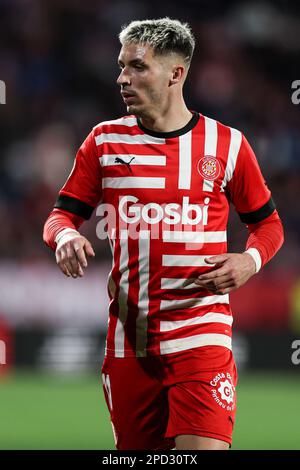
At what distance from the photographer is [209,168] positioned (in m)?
4.62

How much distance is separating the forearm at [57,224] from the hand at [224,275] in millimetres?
632

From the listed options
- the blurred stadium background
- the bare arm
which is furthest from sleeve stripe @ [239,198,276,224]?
the blurred stadium background

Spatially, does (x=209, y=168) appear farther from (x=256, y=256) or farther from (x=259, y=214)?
(x=256, y=256)

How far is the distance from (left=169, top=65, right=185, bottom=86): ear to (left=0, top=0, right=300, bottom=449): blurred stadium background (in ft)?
12.8

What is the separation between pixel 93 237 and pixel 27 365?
5.72ft

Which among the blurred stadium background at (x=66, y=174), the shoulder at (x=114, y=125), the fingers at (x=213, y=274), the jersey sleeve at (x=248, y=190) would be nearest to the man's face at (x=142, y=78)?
the shoulder at (x=114, y=125)

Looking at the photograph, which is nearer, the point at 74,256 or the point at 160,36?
the point at 74,256

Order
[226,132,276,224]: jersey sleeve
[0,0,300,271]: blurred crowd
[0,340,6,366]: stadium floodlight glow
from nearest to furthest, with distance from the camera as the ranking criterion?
[226,132,276,224]: jersey sleeve, [0,340,6,366]: stadium floodlight glow, [0,0,300,271]: blurred crowd

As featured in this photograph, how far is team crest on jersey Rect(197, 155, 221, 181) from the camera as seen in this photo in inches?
181

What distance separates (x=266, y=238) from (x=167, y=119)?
2.22 feet

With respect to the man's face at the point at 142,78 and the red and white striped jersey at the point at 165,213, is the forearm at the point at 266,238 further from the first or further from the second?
the man's face at the point at 142,78

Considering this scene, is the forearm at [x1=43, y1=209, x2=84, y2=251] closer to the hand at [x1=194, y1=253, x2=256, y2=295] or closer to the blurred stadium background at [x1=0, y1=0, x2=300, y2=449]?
the hand at [x1=194, y1=253, x2=256, y2=295]

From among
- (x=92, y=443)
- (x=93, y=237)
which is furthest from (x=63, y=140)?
(x=92, y=443)

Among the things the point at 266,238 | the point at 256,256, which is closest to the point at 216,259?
the point at 256,256
